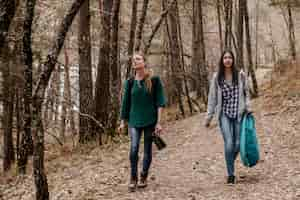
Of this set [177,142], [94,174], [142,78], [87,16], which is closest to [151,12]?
[87,16]

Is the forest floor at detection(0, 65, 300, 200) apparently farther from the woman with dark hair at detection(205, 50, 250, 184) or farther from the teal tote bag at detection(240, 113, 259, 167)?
the woman with dark hair at detection(205, 50, 250, 184)

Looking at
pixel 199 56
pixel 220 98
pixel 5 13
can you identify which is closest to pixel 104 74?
pixel 199 56

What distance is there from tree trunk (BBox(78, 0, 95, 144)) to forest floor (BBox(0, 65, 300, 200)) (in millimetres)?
787

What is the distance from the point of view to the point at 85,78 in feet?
43.0

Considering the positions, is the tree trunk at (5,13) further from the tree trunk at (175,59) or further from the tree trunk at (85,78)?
the tree trunk at (175,59)

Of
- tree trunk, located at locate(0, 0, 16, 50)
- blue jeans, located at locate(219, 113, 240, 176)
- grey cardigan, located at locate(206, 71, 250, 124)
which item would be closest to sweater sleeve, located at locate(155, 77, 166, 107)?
grey cardigan, located at locate(206, 71, 250, 124)

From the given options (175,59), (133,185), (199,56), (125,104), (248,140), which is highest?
(199,56)

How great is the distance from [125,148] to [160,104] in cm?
514

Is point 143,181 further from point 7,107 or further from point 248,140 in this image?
point 7,107

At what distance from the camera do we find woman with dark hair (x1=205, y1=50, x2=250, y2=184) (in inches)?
264

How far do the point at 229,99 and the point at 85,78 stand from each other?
7029 millimetres

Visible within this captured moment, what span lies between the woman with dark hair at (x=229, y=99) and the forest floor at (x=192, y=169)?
0.74m

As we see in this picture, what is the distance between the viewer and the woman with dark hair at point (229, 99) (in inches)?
264

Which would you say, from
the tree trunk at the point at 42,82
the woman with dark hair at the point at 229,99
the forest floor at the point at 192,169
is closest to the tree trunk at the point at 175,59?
the forest floor at the point at 192,169
